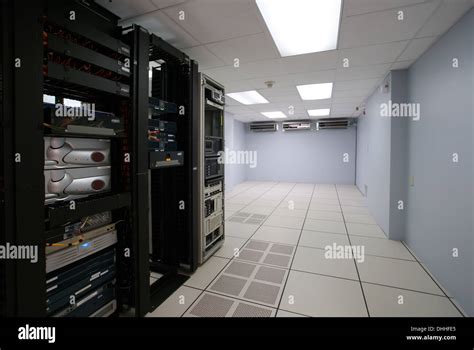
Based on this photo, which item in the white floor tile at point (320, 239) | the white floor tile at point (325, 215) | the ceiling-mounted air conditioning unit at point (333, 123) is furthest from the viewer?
the ceiling-mounted air conditioning unit at point (333, 123)

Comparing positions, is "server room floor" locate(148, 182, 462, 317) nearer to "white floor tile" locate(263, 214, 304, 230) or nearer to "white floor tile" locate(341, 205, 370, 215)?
"white floor tile" locate(263, 214, 304, 230)

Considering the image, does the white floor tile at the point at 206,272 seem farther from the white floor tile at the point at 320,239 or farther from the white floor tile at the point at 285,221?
the white floor tile at the point at 285,221

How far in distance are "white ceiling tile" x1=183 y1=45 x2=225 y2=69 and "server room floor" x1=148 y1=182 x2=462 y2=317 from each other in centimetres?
253

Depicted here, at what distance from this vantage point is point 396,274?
2.39 meters

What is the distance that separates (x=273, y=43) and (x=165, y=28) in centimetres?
114

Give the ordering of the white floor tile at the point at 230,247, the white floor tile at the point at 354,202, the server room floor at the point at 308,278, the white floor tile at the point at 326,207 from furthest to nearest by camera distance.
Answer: the white floor tile at the point at 354,202
the white floor tile at the point at 326,207
the white floor tile at the point at 230,247
the server room floor at the point at 308,278

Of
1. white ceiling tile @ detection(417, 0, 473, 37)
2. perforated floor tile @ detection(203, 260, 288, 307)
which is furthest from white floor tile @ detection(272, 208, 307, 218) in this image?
white ceiling tile @ detection(417, 0, 473, 37)

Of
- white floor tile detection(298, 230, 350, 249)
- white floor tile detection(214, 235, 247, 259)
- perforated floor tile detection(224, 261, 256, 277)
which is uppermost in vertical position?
white floor tile detection(298, 230, 350, 249)

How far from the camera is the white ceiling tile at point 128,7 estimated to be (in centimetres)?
177

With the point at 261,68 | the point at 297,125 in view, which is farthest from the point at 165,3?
the point at 297,125

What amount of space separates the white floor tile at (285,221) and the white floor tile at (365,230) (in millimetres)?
814

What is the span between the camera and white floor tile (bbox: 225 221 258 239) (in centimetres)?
362

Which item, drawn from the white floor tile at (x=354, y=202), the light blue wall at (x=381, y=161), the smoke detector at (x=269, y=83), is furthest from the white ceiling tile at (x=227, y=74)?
the white floor tile at (x=354, y=202)

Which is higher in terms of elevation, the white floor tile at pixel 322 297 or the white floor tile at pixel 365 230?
the white floor tile at pixel 365 230
